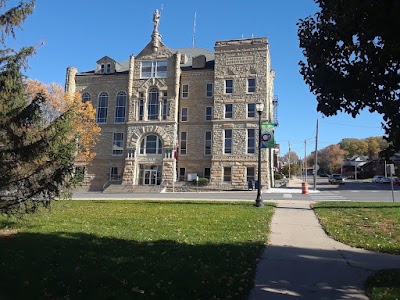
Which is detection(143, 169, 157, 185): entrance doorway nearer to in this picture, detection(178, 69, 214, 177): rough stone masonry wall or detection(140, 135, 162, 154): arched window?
detection(140, 135, 162, 154): arched window

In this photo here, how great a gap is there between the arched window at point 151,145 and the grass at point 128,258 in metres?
36.5

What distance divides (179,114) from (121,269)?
145ft

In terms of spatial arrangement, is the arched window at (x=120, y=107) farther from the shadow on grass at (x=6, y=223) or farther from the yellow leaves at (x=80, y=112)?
the shadow on grass at (x=6, y=223)

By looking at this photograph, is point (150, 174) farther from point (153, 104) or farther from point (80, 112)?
point (80, 112)

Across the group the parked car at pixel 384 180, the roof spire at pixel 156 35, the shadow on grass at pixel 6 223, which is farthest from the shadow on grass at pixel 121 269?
the parked car at pixel 384 180

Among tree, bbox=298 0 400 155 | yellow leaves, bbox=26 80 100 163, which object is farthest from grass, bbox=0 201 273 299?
yellow leaves, bbox=26 80 100 163

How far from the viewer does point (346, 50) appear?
21.5 ft

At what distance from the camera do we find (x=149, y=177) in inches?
1937

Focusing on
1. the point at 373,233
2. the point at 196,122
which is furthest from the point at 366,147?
the point at 373,233

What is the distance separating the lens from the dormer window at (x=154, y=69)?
50.6 metres

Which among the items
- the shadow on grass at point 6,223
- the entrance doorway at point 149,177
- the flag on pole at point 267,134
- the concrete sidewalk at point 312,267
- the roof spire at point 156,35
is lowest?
the concrete sidewalk at point 312,267

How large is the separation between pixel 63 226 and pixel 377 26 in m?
10.1

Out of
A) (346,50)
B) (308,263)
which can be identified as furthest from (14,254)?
(346,50)

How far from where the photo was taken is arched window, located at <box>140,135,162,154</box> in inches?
1944
